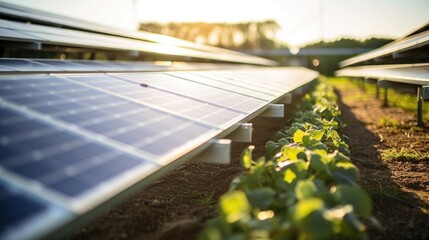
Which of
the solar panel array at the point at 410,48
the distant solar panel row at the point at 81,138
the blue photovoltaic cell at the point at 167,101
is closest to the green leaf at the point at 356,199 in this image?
the distant solar panel row at the point at 81,138

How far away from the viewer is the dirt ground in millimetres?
3338

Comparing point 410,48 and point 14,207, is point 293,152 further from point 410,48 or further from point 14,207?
point 410,48

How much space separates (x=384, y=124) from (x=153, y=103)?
26.6 ft

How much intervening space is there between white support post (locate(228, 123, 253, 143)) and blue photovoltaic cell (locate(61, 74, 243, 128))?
14 centimetres

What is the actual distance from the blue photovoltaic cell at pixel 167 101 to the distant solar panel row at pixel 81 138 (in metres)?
0.01

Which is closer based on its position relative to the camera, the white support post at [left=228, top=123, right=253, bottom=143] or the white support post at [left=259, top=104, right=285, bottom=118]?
the white support post at [left=228, top=123, right=253, bottom=143]

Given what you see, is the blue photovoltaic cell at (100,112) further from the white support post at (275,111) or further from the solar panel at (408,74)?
the solar panel at (408,74)

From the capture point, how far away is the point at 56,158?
2045 millimetres

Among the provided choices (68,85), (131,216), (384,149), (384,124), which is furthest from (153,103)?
(384,124)

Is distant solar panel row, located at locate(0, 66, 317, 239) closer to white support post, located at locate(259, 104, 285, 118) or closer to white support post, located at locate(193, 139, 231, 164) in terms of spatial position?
white support post, located at locate(193, 139, 231, 164)

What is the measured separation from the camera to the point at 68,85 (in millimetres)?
3635

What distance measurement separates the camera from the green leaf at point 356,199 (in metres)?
2.54

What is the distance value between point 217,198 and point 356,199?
6.41 feet

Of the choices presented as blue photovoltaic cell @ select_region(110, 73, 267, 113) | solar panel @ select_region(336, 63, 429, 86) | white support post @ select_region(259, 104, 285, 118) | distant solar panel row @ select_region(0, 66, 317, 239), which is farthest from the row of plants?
solar panel @ select_region(336, 63, 429, 86)
